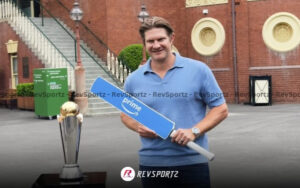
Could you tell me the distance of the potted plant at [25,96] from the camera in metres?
20.5

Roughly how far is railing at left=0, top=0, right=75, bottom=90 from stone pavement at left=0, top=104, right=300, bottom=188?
13.7ft

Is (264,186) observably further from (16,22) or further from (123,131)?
(16,22)

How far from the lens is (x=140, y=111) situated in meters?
3.09

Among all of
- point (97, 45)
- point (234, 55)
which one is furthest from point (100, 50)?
point (234, 55)

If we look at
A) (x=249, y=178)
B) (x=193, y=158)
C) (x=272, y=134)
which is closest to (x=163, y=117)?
(x=193, y=158)

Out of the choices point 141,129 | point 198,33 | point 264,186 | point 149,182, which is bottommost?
point 264,186

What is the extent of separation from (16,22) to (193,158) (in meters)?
21.2

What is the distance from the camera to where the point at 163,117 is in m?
3.06

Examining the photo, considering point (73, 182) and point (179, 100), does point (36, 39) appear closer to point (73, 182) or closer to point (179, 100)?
point (73, 182)

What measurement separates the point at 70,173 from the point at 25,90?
16.7 m

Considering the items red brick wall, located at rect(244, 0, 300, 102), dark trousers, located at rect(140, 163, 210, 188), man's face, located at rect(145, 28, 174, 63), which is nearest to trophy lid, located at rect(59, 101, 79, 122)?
dark trousers, located at rect(140, 163, 210, 188)

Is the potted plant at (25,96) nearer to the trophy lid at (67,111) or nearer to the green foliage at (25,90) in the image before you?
the green foliage at (25,90)

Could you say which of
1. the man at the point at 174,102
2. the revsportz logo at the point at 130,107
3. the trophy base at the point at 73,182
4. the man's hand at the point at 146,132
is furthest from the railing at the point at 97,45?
the revsportz logo at the point at 130,107

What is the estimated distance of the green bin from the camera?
17328 mm
